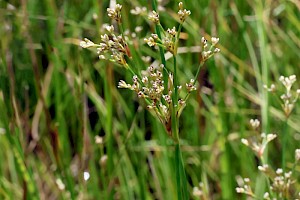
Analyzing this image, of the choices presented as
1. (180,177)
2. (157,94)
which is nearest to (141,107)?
(180,177)

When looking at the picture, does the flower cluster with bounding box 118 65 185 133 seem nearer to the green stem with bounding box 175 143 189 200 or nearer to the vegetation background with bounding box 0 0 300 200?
the green stem with bounding box 175 143 189 200

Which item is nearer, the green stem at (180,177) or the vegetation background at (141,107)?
the green stem at (180,177)

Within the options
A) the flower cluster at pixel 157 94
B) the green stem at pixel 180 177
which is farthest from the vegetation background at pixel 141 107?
the flower cluster at pixel 157 94

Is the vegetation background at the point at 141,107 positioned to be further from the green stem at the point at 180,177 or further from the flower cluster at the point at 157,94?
the flower cluster at the point at 157,94

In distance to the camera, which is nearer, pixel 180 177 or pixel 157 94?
pixel 157 94

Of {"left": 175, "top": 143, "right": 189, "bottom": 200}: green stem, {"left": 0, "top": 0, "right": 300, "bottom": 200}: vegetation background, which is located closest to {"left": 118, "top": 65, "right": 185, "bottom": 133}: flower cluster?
{"left": 175, "top": 143, "right": 189, "bottom": 200}: green stem

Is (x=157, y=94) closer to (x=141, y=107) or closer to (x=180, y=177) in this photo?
(x=180, y=177)

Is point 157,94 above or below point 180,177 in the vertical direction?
above

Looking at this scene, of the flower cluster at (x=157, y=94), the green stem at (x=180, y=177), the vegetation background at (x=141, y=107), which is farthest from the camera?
the vegetation background at (x=141, y=107)
